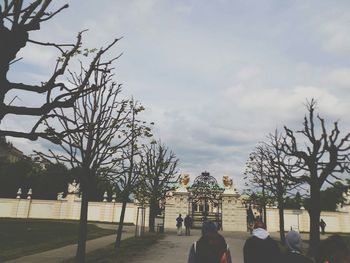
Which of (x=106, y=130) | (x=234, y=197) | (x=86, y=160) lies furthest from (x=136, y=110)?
(x=234, y=197)

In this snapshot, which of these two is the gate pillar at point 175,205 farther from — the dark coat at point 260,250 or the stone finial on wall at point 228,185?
the dark coat at point 260,250

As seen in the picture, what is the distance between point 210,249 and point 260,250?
732 mm

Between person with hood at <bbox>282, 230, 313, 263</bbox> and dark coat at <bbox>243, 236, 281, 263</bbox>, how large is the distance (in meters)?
→ 1.13

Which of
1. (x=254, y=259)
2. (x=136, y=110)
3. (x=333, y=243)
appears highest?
(x=136, y=110)

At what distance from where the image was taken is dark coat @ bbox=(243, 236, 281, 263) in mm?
5867

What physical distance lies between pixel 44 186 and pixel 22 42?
6121 cm

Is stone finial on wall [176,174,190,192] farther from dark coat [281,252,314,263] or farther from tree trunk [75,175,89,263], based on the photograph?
dark coat [281,252,314,263]

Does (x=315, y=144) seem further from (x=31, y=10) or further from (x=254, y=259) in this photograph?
(x=31, y=10)

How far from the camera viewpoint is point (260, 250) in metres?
5.89

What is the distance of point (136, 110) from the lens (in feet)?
53.1

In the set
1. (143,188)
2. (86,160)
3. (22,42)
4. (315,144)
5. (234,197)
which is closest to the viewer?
(22,42)

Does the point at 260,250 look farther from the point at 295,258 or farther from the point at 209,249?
the point at 295,258

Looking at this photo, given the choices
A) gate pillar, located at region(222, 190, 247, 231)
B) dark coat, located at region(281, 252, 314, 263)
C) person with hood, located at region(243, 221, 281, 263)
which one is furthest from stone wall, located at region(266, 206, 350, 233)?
dark coat, located at region(281, 252, 314, 263)

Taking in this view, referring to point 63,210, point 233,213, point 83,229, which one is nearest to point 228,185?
point 233,213
